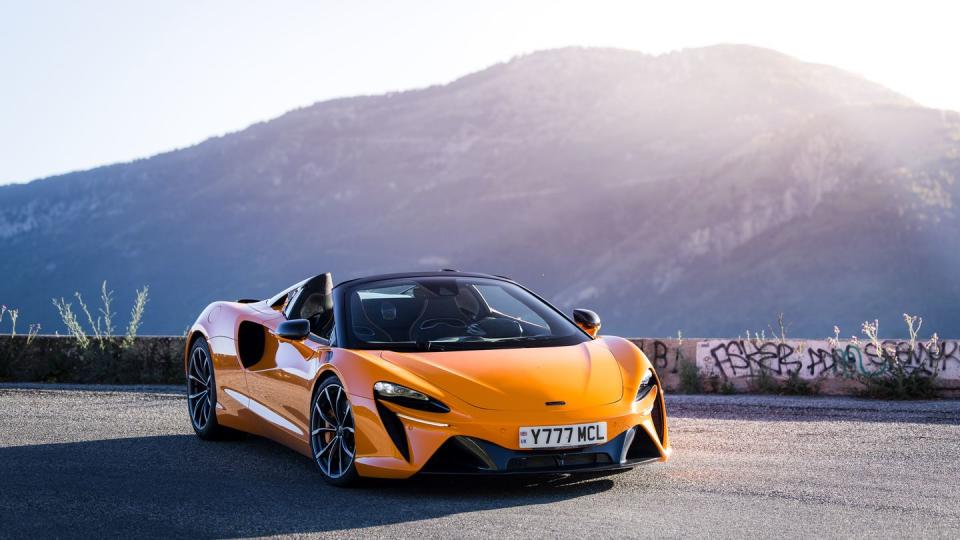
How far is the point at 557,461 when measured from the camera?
6.09 metres

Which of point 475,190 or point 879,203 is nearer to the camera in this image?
point 879,203

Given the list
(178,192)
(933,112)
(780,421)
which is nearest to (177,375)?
(780,421)

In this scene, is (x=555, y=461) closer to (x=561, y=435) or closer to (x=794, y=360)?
(x=561, y=435)

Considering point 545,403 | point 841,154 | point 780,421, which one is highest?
point 841,154

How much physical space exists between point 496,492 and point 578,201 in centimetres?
11398

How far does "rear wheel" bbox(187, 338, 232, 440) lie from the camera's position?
28.6ft

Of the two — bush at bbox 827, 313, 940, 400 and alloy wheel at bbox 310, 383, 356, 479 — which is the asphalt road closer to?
alloy wheel at bbox 310, 383, 356, 479

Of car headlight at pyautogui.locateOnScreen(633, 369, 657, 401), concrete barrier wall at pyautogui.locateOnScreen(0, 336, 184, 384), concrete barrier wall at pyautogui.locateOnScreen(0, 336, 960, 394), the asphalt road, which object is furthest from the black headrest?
concrete barrier wall at pyautogui.locateOnScreen(0, 336, 184, 384)

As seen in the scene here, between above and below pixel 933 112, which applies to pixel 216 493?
below

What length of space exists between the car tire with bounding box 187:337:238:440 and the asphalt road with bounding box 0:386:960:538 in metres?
0.14

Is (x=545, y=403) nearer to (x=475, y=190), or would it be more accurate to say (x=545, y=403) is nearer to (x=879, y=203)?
(x=879, y=203)

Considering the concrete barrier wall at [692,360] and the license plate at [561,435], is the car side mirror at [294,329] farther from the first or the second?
the concrete barrier wall at [692,360]

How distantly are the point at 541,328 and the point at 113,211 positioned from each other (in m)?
149

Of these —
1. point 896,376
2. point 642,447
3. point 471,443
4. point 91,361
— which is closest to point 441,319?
point 471,443
